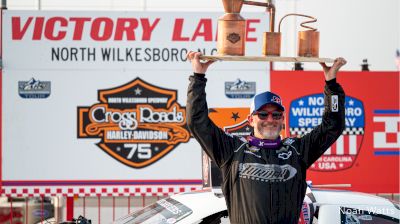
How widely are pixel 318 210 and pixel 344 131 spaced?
12.2 feet

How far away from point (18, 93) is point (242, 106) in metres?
2.17

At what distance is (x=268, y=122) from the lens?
4832 mm

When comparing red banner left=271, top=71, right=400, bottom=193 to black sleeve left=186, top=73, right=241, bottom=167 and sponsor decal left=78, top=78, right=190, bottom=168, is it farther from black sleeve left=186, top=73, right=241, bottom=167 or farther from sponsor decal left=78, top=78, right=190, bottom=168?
black sleeve left=186, top=73, right=241, bottom=167

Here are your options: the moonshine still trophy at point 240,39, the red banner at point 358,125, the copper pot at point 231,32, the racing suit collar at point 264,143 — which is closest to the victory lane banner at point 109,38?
the red banner at point 358,125

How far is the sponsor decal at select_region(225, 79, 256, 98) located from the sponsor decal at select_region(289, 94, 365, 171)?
445mm

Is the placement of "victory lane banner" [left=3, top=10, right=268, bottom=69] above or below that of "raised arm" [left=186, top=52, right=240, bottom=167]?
above

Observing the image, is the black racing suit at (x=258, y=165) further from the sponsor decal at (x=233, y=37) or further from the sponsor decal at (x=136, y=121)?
the sponsor decal at (x=136, y=121)

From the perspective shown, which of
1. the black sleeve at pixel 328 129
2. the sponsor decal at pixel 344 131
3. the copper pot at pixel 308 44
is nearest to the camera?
the black sleeve at pixel 328 129

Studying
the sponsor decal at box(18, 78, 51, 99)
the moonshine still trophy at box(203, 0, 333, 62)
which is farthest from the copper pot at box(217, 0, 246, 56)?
the sponsor decal at box(18, 78, 51, 99)

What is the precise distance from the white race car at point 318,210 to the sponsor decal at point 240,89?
128 inches

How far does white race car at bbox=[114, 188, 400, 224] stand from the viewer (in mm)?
5488

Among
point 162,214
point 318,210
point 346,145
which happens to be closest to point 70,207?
point 346,145

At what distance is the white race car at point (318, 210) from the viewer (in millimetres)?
5488

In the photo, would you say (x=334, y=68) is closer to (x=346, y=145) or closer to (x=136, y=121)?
(x=136, y=121)
